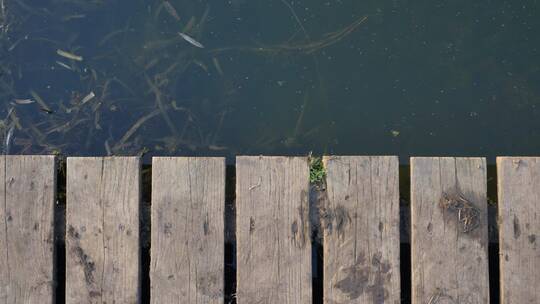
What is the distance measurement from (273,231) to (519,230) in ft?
2.51

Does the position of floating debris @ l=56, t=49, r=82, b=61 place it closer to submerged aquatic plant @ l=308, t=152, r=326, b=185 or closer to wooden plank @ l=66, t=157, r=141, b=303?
wooden plank @ l=66, t=157, r=141, b=303

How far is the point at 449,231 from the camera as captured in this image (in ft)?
5.69

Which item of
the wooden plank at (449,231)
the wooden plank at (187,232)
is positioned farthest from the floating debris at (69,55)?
the wooden plank at (449,231)

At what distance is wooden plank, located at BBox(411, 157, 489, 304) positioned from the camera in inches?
68.1

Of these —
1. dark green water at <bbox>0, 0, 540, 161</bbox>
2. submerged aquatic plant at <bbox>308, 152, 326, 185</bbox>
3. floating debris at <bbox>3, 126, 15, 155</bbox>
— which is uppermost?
dark green water at <bbox>0, 0, 540, 161</bbox>

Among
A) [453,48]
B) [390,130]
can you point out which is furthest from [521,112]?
[390,130]

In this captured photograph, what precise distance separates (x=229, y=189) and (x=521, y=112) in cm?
115

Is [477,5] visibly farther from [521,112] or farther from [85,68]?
[85,68]

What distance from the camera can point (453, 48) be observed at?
2.16 m

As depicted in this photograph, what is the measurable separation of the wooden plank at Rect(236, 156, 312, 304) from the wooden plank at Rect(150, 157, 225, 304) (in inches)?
2.9

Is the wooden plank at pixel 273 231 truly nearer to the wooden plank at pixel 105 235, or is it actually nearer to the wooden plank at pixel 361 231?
the wooden plank at pixel 361 231

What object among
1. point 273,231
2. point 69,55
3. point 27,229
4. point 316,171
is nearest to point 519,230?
point 316,171

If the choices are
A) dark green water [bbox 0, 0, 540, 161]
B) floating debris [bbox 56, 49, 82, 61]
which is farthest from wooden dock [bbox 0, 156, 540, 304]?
floating debris [bbox 56, 49, 82, 61]

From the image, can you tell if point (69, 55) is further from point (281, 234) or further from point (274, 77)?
point (281, 234)
